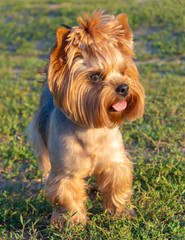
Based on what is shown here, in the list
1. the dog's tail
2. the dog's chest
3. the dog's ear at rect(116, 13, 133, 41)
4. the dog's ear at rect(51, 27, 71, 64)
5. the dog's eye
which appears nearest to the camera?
the dog's ear at rect(51, 27, 71, 64)

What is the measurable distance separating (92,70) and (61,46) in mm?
303

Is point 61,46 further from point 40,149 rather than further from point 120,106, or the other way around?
point 40,149

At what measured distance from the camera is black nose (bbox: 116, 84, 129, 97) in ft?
9.30

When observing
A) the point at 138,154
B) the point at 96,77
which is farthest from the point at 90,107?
the point at 138,154

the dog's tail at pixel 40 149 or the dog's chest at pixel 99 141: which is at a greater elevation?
the dog's chest at pixel 99 141

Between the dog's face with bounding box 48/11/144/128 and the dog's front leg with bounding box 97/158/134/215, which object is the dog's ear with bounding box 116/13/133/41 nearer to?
the dog's face with bounding box 48/11/144/128

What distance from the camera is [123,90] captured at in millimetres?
2855

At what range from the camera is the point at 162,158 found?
4391mm

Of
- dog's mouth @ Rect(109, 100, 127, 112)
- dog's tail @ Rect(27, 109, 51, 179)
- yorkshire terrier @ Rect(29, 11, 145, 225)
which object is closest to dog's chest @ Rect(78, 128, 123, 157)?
yorkshire terrier @ Rect(29, 11, 145, 225)

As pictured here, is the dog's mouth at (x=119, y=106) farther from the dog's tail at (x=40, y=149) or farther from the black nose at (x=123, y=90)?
the dog's tail at (x=40, y=149)

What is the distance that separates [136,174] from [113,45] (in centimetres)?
177

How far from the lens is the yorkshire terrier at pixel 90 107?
112 inches

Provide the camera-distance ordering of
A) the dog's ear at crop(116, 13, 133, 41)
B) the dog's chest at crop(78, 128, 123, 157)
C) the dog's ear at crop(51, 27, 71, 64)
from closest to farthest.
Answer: the dog's ear at crop(51, 27, 71, 64)
the dog's ear at crop(116, 13, 133, 41)
the dog's chest at crop(78, 128, 123, 157)

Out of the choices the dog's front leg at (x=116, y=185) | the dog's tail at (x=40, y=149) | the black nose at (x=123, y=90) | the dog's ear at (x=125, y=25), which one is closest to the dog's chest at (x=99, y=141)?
the dog's front leg at (x=116, y=185)
